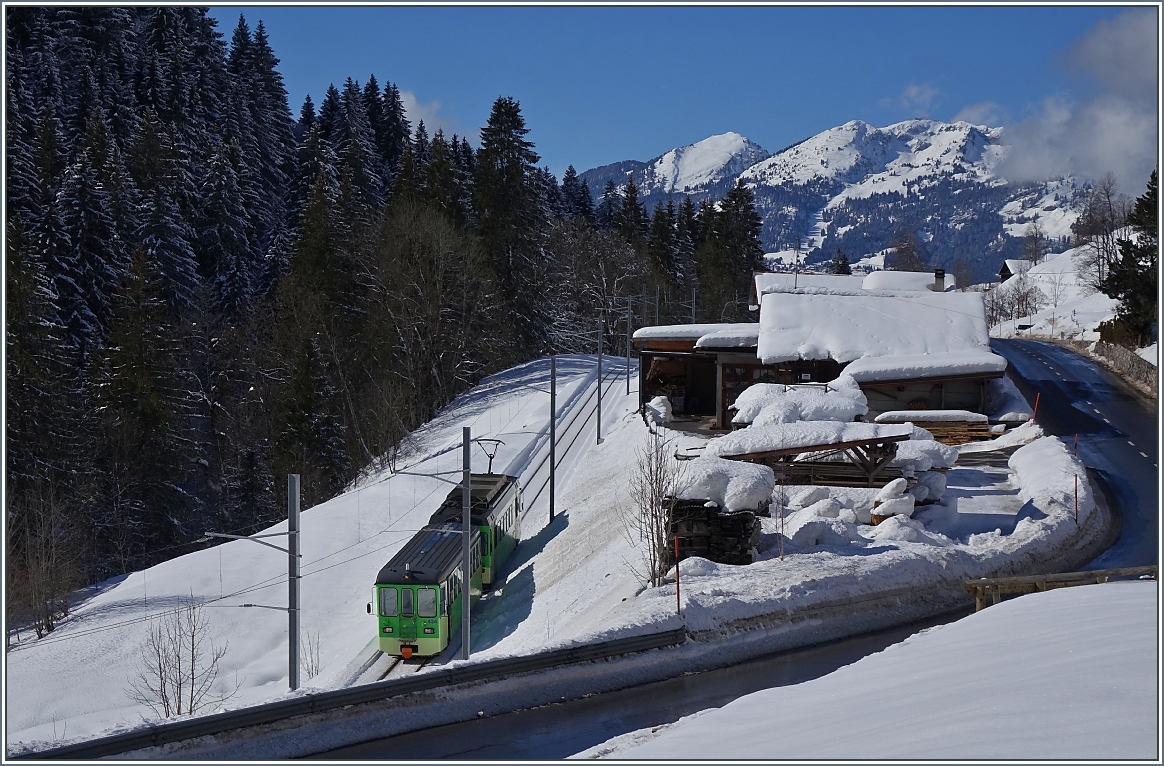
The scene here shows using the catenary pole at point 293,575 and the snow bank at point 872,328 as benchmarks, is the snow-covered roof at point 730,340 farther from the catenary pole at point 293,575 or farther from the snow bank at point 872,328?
the catenary pole at point 293,575

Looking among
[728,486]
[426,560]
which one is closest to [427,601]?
[426,560]

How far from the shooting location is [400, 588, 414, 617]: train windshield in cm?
2470

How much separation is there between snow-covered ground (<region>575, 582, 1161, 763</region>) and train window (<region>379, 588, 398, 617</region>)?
14370 millimetres

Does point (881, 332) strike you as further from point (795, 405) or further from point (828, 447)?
point (828, 447)

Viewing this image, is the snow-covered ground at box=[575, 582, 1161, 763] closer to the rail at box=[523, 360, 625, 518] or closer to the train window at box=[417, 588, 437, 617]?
the train window at box=[417, 588, 437, 617]

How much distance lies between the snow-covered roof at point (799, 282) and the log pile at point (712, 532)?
112 feet

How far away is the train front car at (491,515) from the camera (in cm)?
3064

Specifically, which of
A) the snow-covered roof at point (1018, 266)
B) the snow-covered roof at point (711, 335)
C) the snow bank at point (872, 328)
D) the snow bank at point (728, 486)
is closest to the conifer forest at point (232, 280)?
the snow-covered roof at point (711, 335)

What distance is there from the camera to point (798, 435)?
1035 inches

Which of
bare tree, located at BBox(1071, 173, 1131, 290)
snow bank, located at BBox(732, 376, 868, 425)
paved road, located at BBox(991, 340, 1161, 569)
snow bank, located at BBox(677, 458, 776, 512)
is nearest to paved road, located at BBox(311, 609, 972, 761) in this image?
snow bank, located at BBox(677, 458, 776, 512)

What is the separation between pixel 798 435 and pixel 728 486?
6.28m

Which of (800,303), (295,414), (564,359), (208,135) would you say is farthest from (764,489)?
(208,135)

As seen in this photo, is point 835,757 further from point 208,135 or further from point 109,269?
point 208,135

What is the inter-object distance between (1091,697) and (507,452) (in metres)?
40.5
